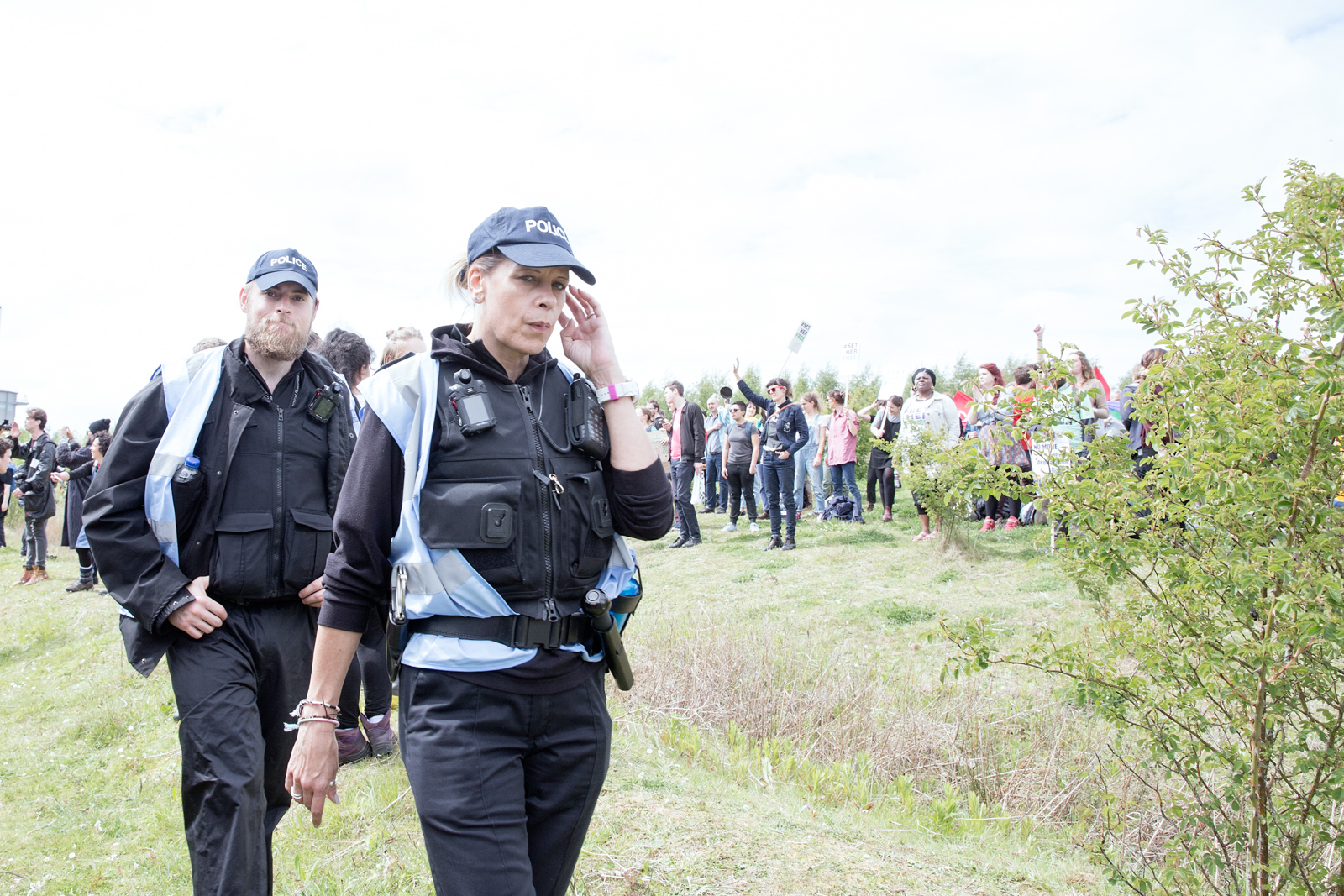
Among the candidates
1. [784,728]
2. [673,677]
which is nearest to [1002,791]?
[784,728]

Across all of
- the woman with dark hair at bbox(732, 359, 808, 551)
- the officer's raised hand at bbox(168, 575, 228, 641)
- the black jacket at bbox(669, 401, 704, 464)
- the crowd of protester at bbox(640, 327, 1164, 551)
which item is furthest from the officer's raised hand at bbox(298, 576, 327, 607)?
the black jacket at bbox(669, 401, 704, 464)

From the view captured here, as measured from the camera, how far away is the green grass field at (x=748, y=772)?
3.81m

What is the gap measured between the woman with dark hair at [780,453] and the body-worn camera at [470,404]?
9.99 metres

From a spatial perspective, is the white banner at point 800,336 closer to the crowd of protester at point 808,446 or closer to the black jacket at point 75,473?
the crowd of protester at point 808,446

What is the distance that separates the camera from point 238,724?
3029 millimetres

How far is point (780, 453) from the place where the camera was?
1208cm

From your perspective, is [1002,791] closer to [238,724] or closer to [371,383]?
[238,724]

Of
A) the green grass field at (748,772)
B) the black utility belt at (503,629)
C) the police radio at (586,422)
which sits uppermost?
the police radio at (586,422)

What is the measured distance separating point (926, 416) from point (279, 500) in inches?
371

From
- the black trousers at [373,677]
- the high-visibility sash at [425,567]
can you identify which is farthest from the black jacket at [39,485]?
the high-visibility sash at [425,567]

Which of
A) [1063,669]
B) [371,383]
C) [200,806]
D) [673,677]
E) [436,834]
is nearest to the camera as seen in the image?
[436,834]

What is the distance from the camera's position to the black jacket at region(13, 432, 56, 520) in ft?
41.8

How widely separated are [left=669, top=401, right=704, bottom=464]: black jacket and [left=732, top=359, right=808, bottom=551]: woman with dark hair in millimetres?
3198

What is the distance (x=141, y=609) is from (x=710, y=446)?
14.2m
